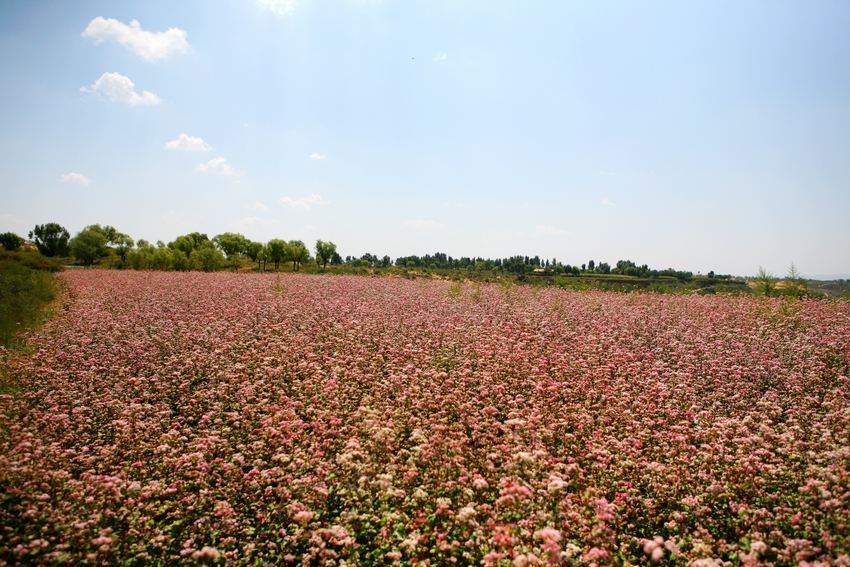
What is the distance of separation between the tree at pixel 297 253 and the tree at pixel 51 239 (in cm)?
5339

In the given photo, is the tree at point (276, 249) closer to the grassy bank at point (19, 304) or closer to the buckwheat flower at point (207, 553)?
the grassy bank at point (19, 304)

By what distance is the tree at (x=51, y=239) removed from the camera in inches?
3639

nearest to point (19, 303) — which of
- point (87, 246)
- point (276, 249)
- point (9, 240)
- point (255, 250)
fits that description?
point (276, 249)

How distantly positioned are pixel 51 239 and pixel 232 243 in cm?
4877

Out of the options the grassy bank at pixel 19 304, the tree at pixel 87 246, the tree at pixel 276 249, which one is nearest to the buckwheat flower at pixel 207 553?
the grassy bank at pixel 19 304

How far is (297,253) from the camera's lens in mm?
83812

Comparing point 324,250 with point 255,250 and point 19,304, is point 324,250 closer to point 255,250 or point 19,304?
point 255,250

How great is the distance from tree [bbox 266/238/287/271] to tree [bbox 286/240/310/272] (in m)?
1.18

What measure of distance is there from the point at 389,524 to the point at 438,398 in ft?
8.18

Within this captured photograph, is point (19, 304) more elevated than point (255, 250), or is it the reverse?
point (255, 250)

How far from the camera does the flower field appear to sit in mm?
3957

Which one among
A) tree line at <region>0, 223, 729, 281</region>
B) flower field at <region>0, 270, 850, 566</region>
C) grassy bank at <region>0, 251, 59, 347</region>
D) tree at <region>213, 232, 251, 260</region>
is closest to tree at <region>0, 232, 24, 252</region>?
tree line at <region>0, 223, 729, 281</region>

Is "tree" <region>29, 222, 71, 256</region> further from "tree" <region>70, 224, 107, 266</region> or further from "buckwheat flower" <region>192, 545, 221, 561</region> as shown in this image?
"buckwheat flower" <region>192, 545, 221, 561</region>

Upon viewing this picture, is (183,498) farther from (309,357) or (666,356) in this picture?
(666,356)
